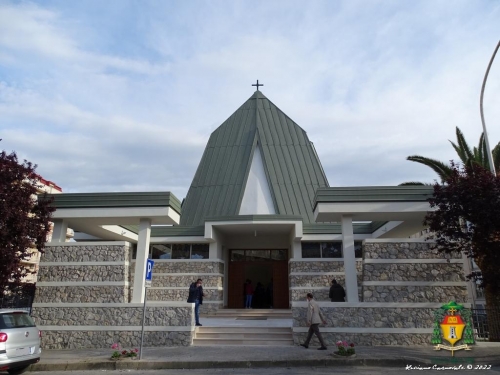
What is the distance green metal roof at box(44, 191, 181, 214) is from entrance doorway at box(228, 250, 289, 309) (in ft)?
26.4

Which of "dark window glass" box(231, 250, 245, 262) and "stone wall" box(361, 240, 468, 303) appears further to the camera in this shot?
"dark window glass" box(231, 250, 245, 262)

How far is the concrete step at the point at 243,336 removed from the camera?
11703 millimetres

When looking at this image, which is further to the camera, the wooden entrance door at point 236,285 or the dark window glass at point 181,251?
the wooden entrance door at point 236,285

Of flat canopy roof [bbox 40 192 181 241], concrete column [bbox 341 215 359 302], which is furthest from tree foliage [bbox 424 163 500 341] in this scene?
flat canopy roof [bbox 40 192 181 241]

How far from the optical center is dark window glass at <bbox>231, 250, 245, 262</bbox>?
1997cm

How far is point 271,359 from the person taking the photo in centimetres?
934

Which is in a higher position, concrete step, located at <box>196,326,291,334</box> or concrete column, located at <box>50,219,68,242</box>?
concrete column, located at <box>50,219,68,242</box>

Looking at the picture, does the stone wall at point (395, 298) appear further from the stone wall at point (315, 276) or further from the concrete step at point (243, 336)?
the stone wall at point (315, 276)

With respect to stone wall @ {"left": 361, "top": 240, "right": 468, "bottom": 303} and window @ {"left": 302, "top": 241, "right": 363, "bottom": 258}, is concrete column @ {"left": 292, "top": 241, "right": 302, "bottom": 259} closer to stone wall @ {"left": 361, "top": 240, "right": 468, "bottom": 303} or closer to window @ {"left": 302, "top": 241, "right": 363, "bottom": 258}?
window @ {"left": 302, "top": 241, "right": 363, "bottom": 258}

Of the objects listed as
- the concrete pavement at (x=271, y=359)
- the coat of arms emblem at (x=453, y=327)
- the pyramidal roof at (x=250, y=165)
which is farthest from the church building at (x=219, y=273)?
the pyramidal roof at (x=250, y=165)

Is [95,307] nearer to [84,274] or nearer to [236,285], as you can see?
[84,274]

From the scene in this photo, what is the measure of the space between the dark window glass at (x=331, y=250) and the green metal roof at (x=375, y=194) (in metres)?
6.43

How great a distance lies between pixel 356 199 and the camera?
487 inches

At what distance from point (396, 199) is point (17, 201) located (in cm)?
1155
